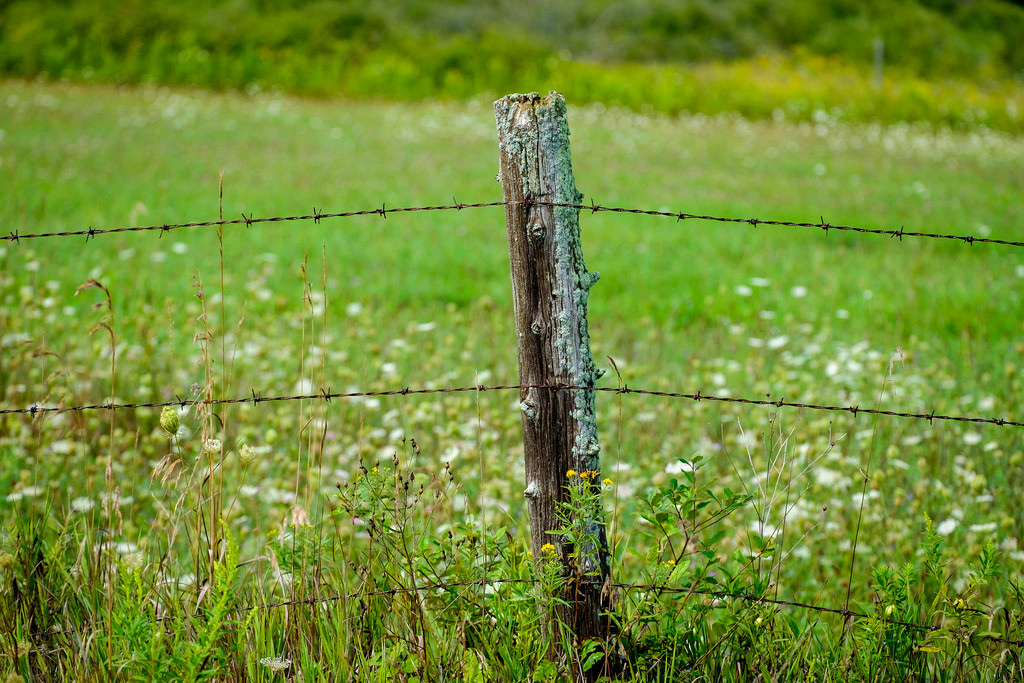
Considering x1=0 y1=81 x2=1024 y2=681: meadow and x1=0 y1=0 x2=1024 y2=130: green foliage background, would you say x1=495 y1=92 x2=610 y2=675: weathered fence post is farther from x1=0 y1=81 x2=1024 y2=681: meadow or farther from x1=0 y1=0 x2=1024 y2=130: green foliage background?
x1=0 y1=0 x2=1024 y2=130: green foliage background

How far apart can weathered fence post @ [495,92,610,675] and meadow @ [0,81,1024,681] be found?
11cm

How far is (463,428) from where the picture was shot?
3.87m

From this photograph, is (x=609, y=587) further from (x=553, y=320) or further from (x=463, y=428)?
(x=463, y=428)

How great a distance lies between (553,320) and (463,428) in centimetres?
188

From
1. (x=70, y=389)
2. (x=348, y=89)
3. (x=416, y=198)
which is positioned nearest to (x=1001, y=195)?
(x=416, y=198)

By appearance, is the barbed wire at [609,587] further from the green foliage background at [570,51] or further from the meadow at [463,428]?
the green foliage background at [570,51]

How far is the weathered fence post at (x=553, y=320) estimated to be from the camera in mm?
2062

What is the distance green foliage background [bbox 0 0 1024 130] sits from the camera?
20484mm

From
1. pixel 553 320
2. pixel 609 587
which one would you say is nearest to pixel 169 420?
pixel 553 320

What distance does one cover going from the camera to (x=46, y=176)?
9969 millimetres

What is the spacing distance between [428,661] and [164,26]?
26208mm

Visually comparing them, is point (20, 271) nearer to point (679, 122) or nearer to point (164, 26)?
point (679, 122)

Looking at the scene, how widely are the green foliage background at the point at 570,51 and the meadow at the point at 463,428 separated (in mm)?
8787

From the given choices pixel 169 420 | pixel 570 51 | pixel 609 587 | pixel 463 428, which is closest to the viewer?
pixel 609 587
